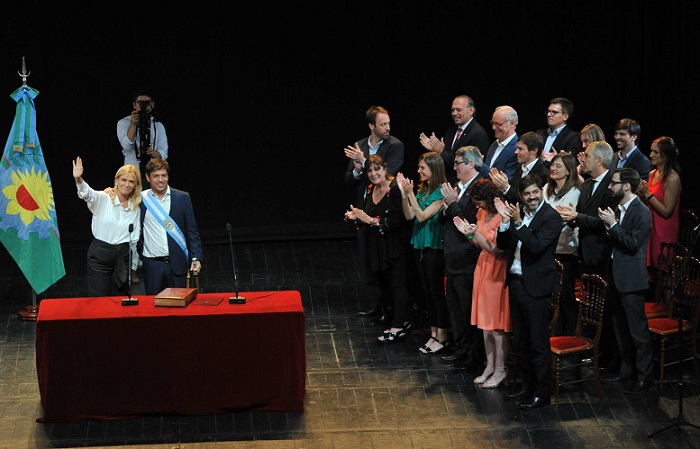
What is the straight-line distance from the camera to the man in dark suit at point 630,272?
7.30 meters

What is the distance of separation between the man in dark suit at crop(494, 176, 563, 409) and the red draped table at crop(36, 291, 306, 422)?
1.42 meters

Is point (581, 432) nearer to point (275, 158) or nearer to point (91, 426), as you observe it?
point (91, 426)

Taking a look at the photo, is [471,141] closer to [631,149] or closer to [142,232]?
[631,149]

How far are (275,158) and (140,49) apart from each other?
1.73m

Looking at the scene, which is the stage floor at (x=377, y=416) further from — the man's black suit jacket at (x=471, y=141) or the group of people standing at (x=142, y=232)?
the man's black suit jacket at (x=471, y=141)

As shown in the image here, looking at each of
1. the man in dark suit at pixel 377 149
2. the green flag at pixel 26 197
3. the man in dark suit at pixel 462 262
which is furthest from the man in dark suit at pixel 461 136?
the green flag at pixel 26 197

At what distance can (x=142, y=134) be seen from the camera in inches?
395

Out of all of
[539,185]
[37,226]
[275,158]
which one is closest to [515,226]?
[539,185]

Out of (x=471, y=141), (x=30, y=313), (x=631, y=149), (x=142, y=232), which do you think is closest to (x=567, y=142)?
(x=631, y=149)

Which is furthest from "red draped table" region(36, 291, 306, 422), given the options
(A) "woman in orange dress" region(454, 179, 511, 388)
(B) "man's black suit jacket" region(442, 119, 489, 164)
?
(B) "man's black suit jacket" region(442, 119, 489, 164)

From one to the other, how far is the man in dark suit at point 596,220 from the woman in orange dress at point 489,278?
643mm

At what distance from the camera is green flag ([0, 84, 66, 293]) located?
861cm

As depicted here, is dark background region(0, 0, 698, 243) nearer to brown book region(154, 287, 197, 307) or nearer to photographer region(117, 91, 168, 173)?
photographer region(117, 91, 168, 173)

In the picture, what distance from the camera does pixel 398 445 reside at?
675 cm
